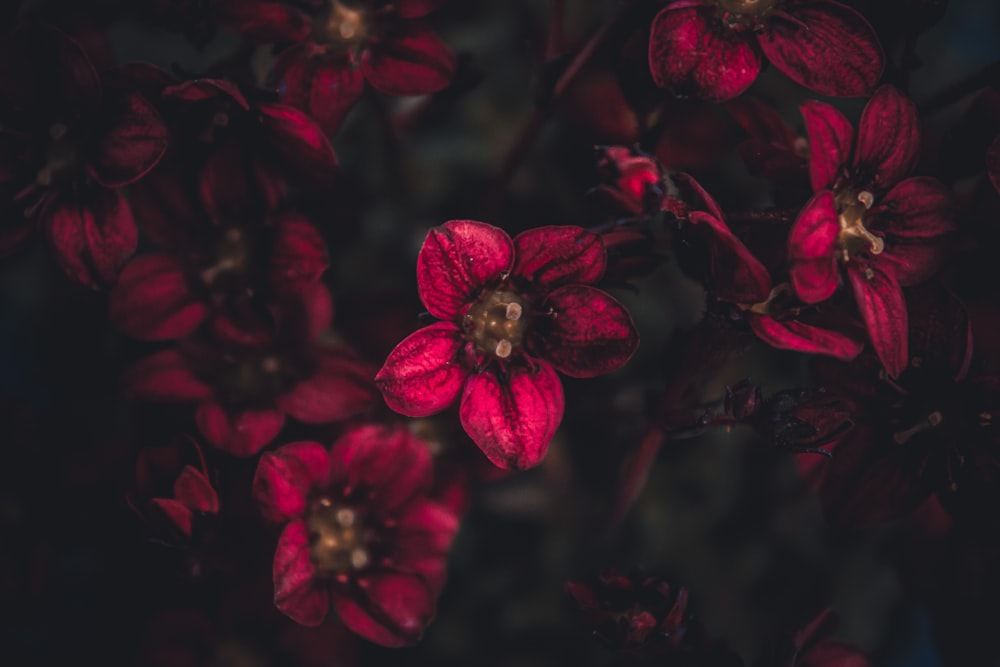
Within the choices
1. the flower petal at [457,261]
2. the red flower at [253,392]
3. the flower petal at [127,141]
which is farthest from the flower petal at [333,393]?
the flower petal at [127,141]

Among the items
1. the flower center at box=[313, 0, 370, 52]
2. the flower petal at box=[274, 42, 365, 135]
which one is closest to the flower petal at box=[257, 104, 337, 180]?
the flower petal at box=[274, 42, 365, 135]

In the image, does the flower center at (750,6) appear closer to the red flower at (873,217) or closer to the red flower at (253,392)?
the red flower at (873,217)

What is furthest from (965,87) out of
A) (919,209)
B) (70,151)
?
(70,151)

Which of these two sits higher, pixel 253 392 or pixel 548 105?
pixel 548 105

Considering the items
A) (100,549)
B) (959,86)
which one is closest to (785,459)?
(959,86)

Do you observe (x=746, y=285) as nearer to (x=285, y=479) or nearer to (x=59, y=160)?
(x=285, y=479)

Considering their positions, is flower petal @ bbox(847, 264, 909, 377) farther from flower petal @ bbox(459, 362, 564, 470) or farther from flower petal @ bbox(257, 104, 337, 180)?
flower petal @ bbox(257, 104, 337, 180)

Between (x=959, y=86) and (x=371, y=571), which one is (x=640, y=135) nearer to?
(x=959, y=86)
